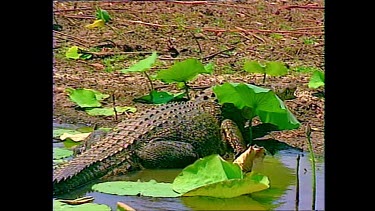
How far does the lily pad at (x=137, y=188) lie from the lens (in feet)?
7.13

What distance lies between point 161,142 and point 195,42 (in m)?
2.08

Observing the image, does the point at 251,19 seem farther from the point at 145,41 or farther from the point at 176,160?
the point at 176,160

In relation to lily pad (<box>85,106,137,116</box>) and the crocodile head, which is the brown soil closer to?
lily pad (<box>85,106,137,116</box>)

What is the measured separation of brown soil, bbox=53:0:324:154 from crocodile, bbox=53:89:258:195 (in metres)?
0.23

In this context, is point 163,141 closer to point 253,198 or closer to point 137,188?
point 137,188

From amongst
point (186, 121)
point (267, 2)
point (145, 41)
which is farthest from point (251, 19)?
point (186, 121)

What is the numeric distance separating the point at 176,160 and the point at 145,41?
2.18 metres

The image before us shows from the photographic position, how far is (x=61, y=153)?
2.72m

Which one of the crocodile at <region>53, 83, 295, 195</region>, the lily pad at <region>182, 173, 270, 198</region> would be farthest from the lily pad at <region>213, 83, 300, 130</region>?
the lily pad at <region>182, 173, 270, 198</region>

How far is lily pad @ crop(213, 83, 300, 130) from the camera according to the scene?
252 cm

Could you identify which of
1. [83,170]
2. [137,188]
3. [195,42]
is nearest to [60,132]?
[83,170]

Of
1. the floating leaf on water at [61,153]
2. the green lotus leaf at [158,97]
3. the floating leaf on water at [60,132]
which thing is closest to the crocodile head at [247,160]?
the floating leaf on water at [61,153]

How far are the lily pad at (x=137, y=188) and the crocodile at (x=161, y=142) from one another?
0.13m
